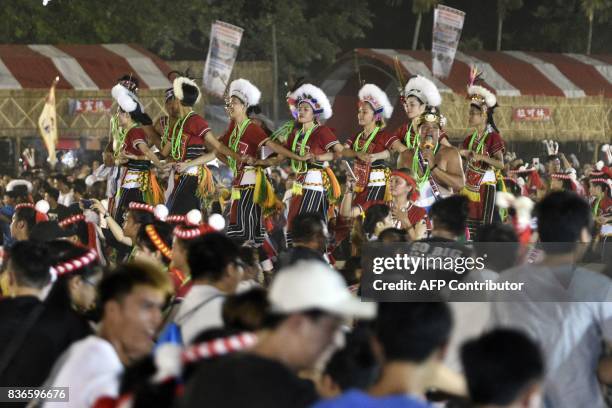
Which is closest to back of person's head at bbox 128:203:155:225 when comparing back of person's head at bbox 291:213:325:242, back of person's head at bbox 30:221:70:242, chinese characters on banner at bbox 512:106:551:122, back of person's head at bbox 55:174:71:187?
back of person's head at bbox 30:221:70:242

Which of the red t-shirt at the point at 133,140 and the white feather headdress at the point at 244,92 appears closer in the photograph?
the white feather headdress at the point at 244,92

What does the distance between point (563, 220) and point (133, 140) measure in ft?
29.4

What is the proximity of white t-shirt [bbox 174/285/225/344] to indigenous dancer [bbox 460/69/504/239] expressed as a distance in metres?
9.61

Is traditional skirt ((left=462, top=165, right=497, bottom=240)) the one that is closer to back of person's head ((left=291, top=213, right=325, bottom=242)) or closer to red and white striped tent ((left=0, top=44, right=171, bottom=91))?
back of person's head ((left=291, top=213, right=325, bottom=242))

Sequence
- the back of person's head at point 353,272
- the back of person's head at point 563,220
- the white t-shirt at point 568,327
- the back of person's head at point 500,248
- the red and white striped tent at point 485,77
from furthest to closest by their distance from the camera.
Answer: the red and white striped tent at point 485,77
the back of person's head at point 353,272
the back of person's head at point 500,248
the back of person's head at point 563,220
the white t-shirt at point 568,327

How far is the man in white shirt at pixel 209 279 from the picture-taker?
5.59 meters

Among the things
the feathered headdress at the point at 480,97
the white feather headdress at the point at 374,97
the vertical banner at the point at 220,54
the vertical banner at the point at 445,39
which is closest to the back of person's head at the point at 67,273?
A: the white feather headdress at the point at 374,97

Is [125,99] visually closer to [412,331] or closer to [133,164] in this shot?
[133,164]

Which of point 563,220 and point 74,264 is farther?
point 74,264

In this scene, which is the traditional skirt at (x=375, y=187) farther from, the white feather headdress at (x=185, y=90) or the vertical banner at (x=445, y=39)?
the vertical banner at (x=445, y=39)

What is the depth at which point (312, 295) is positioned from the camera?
4055 millimetres

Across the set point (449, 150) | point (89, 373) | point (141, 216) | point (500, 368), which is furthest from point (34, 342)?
point (449, 150)

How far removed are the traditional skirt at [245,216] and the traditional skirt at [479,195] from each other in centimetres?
266

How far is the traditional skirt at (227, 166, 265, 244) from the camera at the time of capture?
44.6 ft
